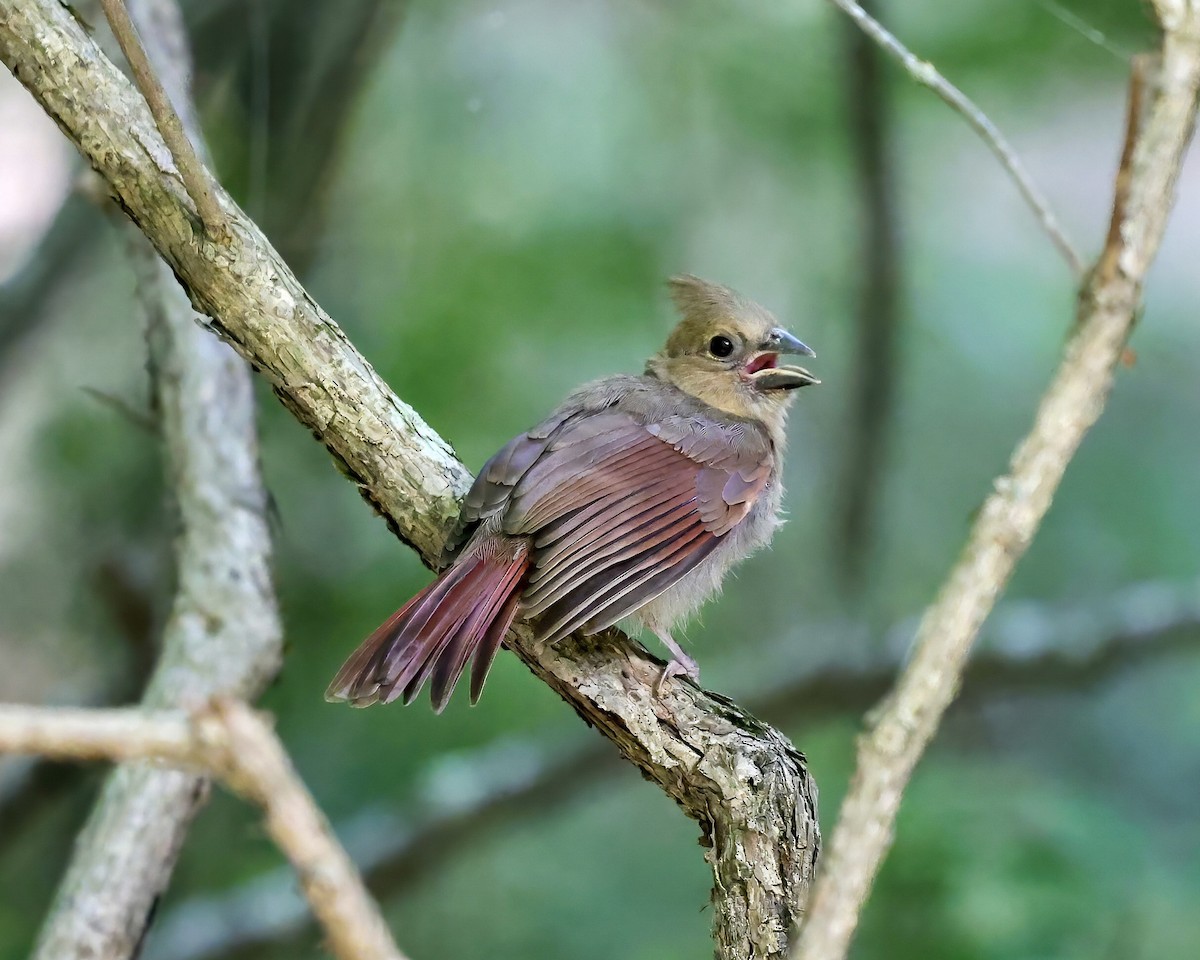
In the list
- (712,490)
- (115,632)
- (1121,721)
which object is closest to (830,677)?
(1121,721)

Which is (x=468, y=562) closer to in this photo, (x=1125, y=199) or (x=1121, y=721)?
(x=1125, y=199)

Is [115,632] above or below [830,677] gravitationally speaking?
below

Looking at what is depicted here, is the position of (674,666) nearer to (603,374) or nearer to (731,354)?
(731,354)

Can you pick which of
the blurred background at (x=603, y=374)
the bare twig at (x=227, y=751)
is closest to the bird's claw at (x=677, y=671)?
the bare twig at (x=227, y=751)

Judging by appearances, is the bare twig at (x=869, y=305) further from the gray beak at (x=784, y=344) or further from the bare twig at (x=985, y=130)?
the bare twig at (x=985, y=130)

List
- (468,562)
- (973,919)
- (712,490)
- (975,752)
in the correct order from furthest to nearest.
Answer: (975,752) < (973,919) < (712,490) < (468,562)

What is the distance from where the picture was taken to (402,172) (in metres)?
4.81

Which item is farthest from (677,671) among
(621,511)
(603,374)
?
(603,374)

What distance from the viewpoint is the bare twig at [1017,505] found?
1.23 metres

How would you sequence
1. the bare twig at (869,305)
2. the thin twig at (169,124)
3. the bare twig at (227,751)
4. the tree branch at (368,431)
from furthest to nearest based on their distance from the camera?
1. the bare twig at (869,305)
2. the tree branch at (368,431)
3. the thin twig at (169,124)
4. the bare twig at (227,751)

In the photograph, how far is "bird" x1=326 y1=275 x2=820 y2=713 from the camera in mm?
2129

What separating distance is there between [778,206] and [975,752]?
216cm

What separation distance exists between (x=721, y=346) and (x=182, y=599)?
4.65 ft

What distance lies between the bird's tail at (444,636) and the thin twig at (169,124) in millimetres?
683
